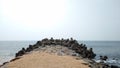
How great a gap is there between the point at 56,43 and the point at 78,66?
15767mm

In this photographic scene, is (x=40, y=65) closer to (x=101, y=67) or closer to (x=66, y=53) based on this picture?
(x=101, y=67)

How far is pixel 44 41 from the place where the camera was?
37.2 m

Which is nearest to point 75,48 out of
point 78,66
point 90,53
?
point 90,53

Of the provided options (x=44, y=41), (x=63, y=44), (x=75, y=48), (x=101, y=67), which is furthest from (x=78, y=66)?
(x=44, y=41)

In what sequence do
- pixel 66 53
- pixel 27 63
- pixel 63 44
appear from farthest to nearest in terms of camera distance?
pixel 63 44
pixel 66 53
pixel 27 63

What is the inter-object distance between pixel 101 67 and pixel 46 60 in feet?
14.7

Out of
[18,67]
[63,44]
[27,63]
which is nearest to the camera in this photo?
[18,67]

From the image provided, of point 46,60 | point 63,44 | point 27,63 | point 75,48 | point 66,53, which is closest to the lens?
point 27,63

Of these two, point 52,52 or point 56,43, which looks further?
point 56,43

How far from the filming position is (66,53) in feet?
91.1

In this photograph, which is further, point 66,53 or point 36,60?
point 66,53

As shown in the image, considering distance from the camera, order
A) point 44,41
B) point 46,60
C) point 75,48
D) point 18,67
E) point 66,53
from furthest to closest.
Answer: point 44,41 < point 75,48 < point 66,53 < point 46,60 < point 18,67

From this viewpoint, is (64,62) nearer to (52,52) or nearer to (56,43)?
(52,52)

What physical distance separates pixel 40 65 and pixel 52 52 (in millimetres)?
8390
